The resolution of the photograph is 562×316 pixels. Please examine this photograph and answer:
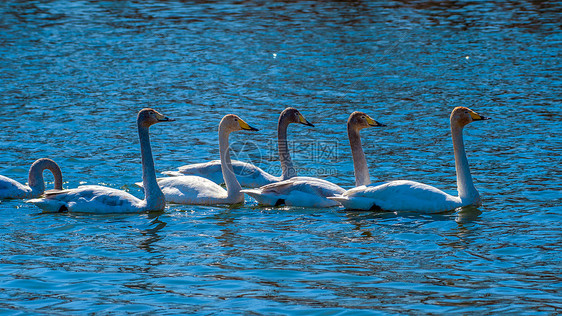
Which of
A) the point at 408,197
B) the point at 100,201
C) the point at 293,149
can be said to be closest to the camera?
the point at 408,197

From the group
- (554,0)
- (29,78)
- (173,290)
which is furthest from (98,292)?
(554,0)

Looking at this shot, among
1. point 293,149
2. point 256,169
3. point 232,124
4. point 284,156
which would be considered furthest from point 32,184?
point 293,149

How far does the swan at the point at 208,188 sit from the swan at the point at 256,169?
3.21 feet

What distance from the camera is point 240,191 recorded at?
473 inches

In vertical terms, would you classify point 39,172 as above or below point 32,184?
above

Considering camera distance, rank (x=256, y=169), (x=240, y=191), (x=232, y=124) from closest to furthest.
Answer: (x=240, y=191) → (x=232, y=124) → (x=256, y=169)

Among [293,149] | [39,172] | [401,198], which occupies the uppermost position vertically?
[39,172]

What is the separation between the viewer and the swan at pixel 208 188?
474 inches

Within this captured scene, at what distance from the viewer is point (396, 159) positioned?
1448cm

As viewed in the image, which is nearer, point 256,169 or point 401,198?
point 401,198

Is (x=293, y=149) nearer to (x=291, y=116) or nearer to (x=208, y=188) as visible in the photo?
(x=291, y=116)

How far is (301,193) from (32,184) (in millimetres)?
3930

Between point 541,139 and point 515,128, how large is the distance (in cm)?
109

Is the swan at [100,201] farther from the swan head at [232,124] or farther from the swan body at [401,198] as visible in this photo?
the swan body at [401,198]
